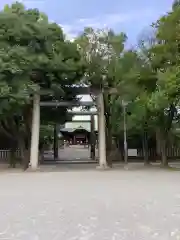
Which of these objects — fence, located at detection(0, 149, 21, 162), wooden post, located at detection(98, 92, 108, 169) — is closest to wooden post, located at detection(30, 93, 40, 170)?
wooden post, located at detection(98, 92, 108, 169)

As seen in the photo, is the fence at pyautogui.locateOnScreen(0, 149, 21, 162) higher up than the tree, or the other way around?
the tree

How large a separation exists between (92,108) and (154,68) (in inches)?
198

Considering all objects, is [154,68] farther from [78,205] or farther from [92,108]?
[78,205]

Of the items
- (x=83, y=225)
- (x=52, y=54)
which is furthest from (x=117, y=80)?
(x=83, y=225)

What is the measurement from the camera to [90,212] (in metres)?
9.91

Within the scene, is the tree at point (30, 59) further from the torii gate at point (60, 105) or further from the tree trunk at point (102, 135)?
the tree trunk at point (102, 135)

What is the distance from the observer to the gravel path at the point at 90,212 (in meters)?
7.59

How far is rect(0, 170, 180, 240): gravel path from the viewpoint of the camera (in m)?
7.59

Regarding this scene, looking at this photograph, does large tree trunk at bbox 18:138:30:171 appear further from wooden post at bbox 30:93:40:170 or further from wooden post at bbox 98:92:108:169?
wooden post at bbox 98:92:108:169

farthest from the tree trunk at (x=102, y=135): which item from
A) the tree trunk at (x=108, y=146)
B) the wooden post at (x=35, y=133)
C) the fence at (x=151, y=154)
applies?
the fence at (x=151, y=154)

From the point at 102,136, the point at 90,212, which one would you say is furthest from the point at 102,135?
the point at 90,212

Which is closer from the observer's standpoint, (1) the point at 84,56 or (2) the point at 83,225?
(2) the point at 83,225

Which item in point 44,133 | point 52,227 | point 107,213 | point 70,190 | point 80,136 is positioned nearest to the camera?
point 52,227

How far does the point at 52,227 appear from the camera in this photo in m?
8.16
